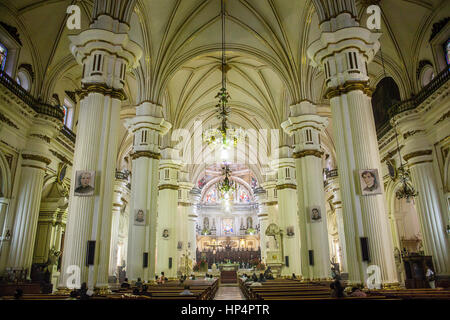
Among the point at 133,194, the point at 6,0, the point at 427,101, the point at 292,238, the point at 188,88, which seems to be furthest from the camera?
the point at 188,88

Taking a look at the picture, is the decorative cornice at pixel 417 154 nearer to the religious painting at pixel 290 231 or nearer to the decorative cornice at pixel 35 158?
the religious painting at pixel 290 231

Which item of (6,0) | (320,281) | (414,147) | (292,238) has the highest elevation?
(6,0)

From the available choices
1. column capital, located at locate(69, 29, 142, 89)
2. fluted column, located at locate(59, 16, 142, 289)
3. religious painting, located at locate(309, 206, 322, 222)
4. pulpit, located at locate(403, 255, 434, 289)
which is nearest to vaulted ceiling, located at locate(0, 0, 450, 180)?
column capital, located at locate(69, 29, 142, 89)

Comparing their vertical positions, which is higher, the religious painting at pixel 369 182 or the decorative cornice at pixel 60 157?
the decorative cornice at pixel 60 157

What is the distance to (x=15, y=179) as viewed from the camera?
12.9 meters

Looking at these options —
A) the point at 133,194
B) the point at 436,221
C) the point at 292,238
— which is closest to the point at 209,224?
the point at 292,238

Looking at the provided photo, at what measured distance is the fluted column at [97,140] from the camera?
8.31m

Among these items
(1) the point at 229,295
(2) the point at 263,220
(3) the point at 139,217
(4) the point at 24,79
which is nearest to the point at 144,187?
(3) the point at 139,217

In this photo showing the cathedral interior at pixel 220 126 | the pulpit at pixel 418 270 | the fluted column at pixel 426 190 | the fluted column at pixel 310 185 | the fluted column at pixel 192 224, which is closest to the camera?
the cathedral interior at pixel 220 126

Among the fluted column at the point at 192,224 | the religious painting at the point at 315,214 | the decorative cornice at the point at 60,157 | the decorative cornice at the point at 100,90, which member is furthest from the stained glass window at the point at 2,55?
the fluted column at the point at 192,224

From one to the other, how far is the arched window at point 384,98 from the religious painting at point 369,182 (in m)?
10.1

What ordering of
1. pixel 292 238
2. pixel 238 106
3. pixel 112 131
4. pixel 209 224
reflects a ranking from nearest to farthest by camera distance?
pixel 112 131 → pixel 292 238 → pixel 238 106 → pixel 209 224
